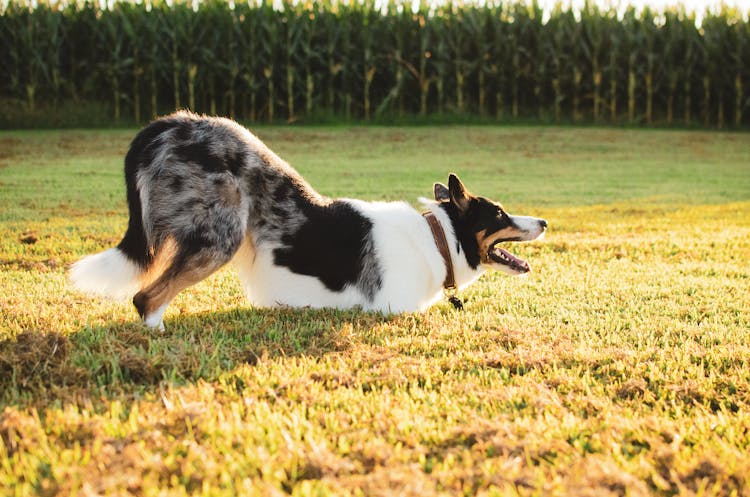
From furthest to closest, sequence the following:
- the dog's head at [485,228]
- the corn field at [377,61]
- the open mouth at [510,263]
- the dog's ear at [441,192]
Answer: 1. the corn field at [377,61]
2. the dog's ear at [441,192]
3. the open mouth at [510,263]
4. the dog's head at [485,228]

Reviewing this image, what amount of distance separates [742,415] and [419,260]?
7.66ft

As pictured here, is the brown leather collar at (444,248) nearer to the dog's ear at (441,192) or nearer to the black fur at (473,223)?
the black fur at (473,223)

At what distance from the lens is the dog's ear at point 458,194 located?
4.88 metres

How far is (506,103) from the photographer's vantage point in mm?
27266

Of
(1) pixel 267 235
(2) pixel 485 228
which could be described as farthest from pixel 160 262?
(2) pixel 485 228

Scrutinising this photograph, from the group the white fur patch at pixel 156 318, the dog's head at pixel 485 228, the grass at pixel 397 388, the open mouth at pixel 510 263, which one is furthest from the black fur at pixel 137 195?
the open mouth at pixel 510 263

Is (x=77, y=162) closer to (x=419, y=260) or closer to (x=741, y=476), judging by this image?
(x=419, y=260)

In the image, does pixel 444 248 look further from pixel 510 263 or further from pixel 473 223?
pixel 510 263

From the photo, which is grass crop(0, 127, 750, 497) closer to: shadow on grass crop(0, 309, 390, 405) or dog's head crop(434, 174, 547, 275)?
shadow on grass crop(0, 309, 390, 405)

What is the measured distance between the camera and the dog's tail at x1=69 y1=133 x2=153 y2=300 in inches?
169

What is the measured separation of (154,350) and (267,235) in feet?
4.23

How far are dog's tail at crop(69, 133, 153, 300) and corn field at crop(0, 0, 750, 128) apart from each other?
21.0 meters

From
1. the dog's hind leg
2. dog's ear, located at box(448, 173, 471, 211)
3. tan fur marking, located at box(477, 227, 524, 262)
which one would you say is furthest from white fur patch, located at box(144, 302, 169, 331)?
tan fur marking, located at box(477, 227, 524, 262)

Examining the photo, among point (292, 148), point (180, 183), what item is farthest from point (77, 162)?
point (180, 183)
